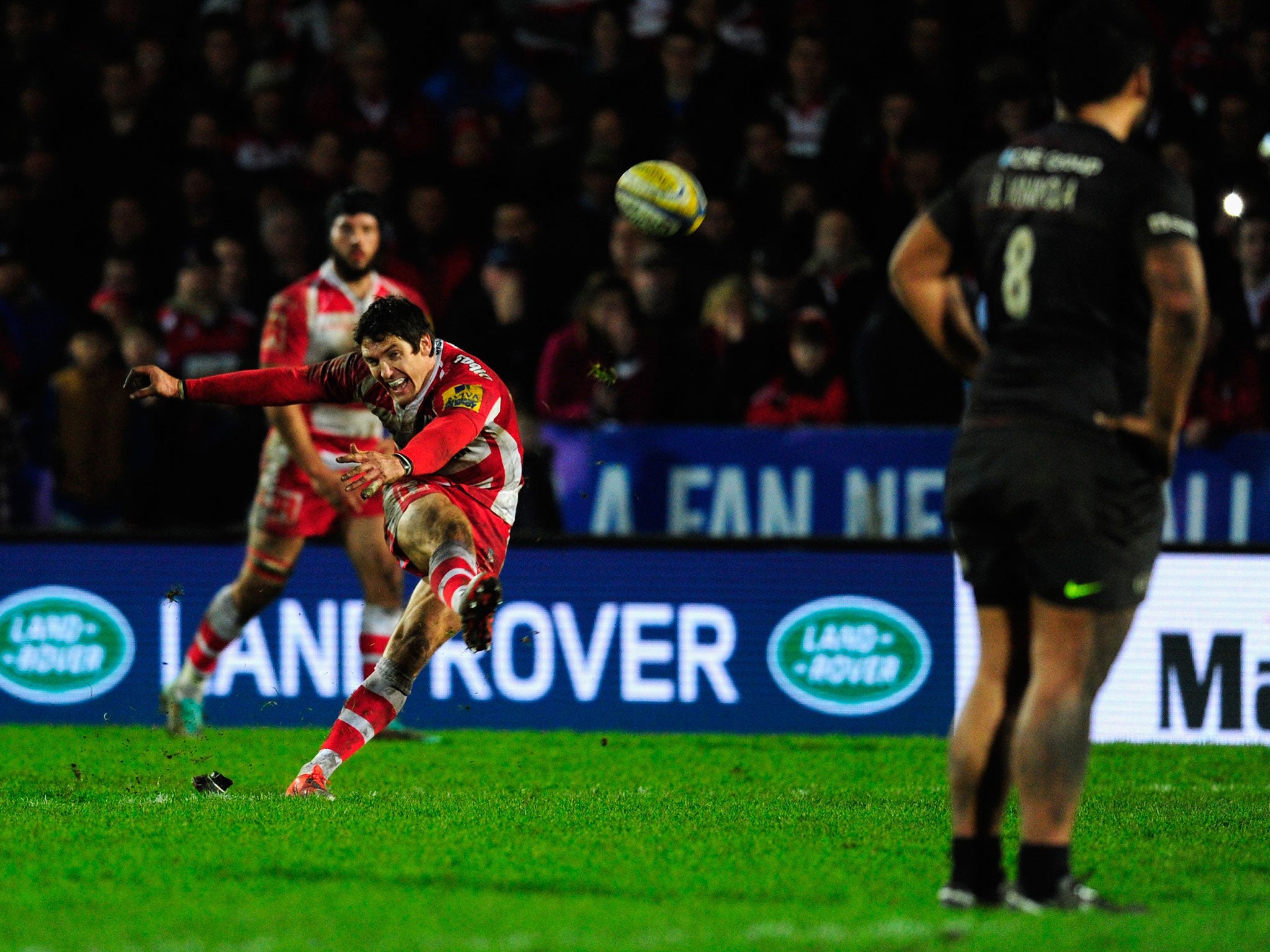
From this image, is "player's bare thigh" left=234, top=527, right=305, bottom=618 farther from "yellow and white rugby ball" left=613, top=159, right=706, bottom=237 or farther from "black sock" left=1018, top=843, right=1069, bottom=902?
"black sock" left=1018, top=843, right=1069, bottom=902

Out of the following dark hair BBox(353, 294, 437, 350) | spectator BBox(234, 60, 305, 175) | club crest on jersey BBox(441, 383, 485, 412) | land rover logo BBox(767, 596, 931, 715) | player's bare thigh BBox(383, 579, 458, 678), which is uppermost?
spectator BBox(234, 60, 305, 175)

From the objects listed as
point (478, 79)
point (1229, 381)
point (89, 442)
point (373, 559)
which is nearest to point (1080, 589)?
point (373, 559)

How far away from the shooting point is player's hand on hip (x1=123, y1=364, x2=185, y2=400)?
20.3 feet

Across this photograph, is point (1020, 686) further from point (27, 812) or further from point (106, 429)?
point (106, 429)

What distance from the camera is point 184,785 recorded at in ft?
23.1

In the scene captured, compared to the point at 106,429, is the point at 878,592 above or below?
below

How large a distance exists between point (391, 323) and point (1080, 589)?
2902 mm

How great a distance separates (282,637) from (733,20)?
21.0ft

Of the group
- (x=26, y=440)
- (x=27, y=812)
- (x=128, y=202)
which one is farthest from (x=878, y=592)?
(x=128, y=202)

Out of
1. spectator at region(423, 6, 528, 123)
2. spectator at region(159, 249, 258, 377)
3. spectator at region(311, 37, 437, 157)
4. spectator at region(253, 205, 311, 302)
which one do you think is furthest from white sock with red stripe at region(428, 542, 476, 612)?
spectator at region(423, 6, 528, 123)

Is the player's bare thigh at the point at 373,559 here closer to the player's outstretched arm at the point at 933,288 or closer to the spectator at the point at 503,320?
the spectator at the point at 503,320

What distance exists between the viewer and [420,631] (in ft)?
21.4

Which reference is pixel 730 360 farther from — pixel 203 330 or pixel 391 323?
pixel 391 323

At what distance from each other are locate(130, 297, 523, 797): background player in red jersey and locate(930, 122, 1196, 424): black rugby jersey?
234 cm
